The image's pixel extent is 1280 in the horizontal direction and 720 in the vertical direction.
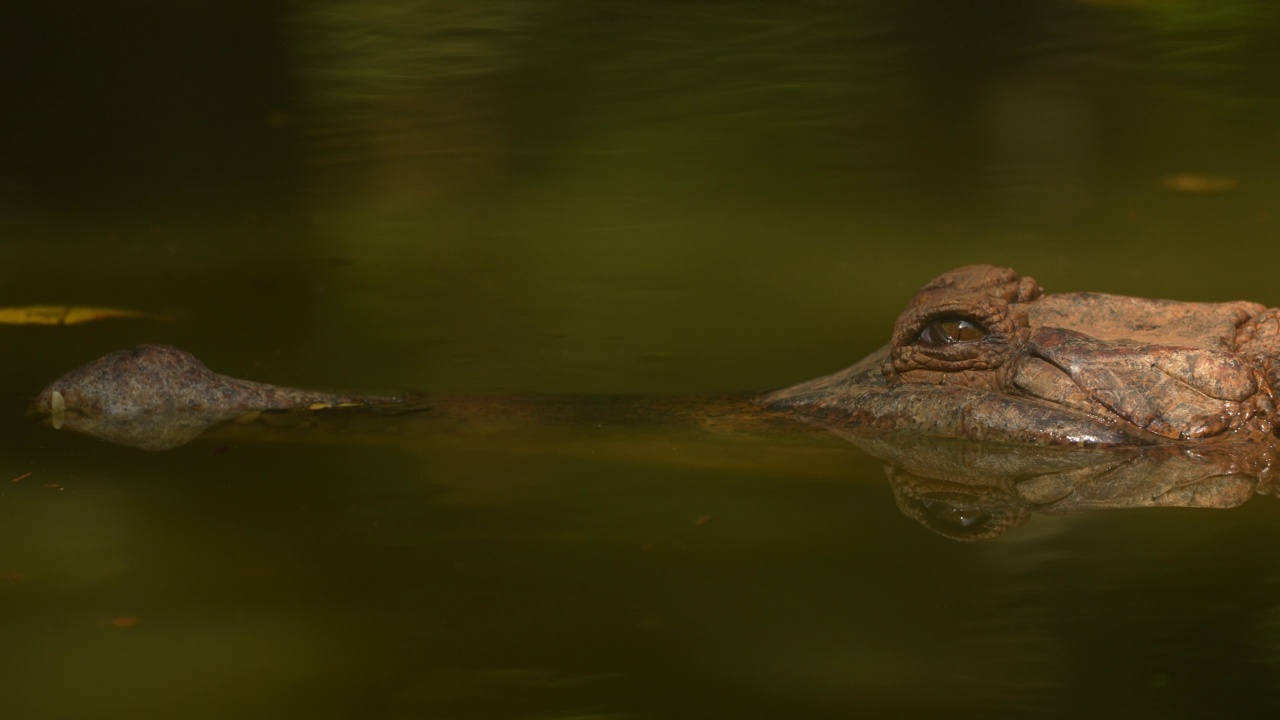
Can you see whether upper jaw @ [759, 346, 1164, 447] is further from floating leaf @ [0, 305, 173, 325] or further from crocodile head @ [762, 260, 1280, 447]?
floating leaf @ [0, 305, 173, 325]

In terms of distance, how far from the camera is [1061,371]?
4906mm

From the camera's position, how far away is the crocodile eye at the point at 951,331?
5.05 meters

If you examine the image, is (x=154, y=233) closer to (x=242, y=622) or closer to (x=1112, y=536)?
(x=242, y=622)

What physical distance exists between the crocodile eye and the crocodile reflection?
1.19ft

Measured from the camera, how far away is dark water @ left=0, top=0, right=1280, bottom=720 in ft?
11.4

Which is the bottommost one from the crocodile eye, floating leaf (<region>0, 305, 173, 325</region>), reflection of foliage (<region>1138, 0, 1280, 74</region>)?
floating leaf (<region>0, 305, 173, 325</region>)

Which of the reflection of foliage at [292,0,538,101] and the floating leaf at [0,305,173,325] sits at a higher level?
the reflection of foliage at [292,0,538,101]

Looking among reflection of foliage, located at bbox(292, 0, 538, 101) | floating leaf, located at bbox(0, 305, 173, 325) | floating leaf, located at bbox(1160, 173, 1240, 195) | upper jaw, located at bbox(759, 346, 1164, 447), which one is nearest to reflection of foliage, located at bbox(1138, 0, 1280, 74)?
floating leaf, located at bbox(1160, 173, 1240, 195)

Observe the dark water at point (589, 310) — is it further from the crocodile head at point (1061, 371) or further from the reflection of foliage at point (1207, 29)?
the crocodile head at point (1061, 371)

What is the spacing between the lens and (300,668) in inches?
135

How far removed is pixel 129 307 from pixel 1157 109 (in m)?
7.66

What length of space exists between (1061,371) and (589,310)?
3.17 m

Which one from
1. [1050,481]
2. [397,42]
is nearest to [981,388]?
[1050,481]

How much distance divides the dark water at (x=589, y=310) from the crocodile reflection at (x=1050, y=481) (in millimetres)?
98
